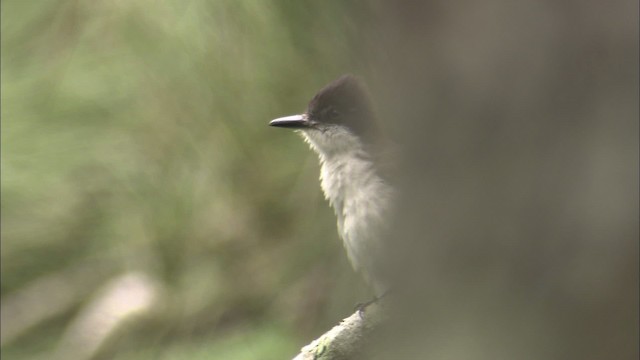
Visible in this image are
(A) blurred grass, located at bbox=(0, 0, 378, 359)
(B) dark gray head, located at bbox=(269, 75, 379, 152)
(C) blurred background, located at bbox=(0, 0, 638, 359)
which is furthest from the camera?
(B) dark gray head, located at bbox=(269, 75, 379, 152)

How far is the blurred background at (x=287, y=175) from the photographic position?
79cm

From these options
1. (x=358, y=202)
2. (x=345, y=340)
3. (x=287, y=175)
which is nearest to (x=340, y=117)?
(x=287, y=175)

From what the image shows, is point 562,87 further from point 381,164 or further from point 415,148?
point 381,164

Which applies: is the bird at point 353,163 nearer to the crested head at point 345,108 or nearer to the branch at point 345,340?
the crested head at point 345,108

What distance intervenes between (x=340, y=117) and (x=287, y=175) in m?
0.17

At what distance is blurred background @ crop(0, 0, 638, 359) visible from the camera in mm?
790

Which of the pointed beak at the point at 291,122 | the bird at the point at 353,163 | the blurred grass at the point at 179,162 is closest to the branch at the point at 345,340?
the bird at the point at 353,163

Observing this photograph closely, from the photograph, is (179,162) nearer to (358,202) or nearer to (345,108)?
(345,108)

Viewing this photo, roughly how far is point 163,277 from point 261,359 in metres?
0.54

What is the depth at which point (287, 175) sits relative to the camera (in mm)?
2375

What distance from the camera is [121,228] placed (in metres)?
2.66

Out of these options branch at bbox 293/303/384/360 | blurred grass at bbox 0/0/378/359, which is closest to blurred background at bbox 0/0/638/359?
blurred grass at bbox 0/0/378/359

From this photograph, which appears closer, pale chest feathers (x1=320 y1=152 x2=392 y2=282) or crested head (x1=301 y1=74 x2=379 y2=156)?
pale chest feathers (x1=320 y1=152 x2=392 y2=282)

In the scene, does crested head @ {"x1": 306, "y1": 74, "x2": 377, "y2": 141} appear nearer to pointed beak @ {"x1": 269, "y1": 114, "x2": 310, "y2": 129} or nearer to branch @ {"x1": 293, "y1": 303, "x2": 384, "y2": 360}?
pointed beak @ {"x1": 269, "y1": 114, "x2": 310, "y2": 129}
